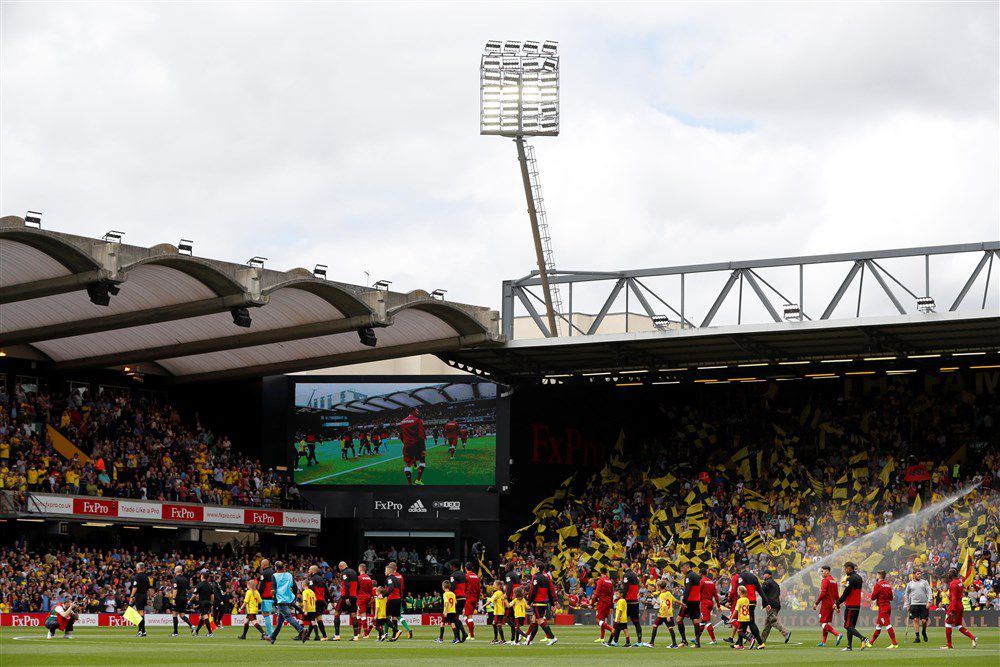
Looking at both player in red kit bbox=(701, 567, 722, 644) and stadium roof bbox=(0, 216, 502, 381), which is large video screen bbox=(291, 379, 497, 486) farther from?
player in red kit bbox=(701, 567, 722, 644)

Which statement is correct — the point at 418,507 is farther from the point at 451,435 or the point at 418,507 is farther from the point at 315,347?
the point at 315,347

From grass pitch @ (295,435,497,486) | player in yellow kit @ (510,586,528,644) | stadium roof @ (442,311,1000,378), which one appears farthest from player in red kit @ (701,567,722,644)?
grass pitch @ (295,435,497,486)

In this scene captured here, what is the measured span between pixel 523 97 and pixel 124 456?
62.0ft

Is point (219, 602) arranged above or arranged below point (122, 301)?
below

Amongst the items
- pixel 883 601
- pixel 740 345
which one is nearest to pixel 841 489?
pixel 740 345

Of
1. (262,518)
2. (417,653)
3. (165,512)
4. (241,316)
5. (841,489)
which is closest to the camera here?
(417,653)

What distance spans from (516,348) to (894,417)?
15884mm

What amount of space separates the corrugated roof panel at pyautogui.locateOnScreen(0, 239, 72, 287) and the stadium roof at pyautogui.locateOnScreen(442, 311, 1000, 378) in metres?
16.3

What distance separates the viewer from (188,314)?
42.2m

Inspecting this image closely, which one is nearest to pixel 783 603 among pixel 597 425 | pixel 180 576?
pixel 597 425

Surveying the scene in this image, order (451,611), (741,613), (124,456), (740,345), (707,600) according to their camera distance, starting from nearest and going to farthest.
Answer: (741,613) → (707,600) → (451,611) → (740,345) → (124,456)

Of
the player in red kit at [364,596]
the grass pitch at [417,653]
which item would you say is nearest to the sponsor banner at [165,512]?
the grass pitch at [417,653]

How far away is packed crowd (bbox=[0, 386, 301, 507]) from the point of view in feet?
154

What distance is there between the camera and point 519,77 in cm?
4878
